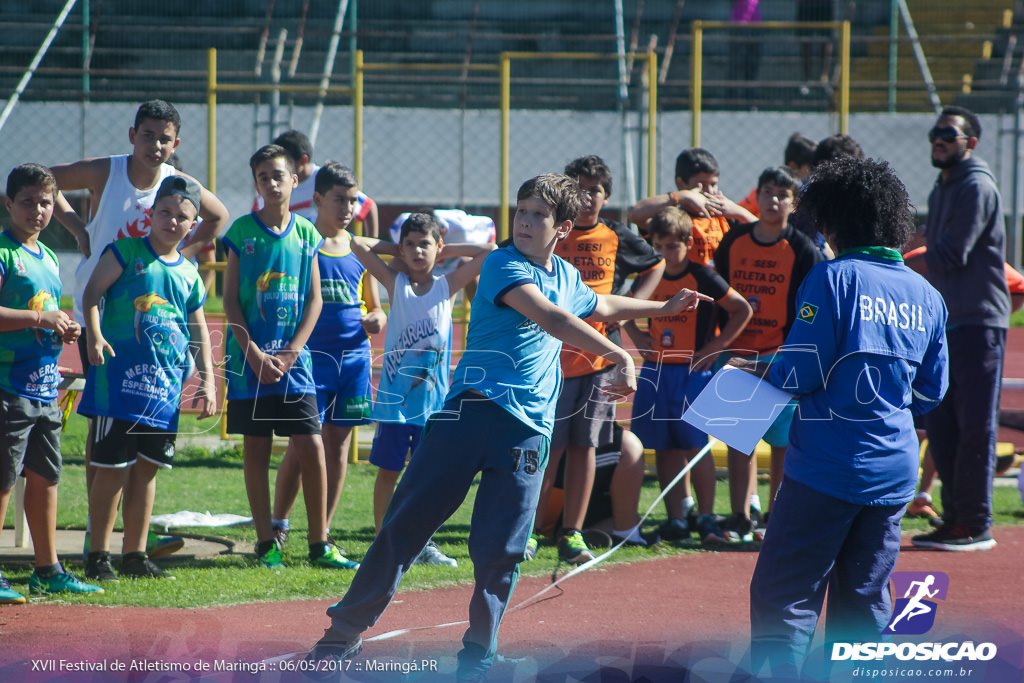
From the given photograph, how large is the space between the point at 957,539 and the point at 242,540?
402 cm

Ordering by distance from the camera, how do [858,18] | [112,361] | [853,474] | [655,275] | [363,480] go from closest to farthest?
[853,474]
[112,361]
[655,275]
[363,480]
[858,18]

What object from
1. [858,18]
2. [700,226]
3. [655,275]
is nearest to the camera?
[655,275]

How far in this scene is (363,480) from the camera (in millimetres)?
7574

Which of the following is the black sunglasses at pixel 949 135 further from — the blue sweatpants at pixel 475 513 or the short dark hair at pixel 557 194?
the blue sweatpants at pixel 475 513

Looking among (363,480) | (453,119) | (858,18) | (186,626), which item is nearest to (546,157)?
(453,119)

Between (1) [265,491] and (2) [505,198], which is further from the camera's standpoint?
(2) [505,198]

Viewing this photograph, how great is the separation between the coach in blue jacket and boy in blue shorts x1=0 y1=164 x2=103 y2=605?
3046 millimetres

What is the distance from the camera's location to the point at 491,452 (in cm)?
371

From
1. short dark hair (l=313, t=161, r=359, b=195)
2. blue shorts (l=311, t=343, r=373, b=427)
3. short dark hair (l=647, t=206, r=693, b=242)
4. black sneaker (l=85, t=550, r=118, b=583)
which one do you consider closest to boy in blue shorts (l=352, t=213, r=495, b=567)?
blue shorts (l=311, t=343, r=373, b=427)

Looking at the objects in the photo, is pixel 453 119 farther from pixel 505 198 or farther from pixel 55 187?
pixel 55 187

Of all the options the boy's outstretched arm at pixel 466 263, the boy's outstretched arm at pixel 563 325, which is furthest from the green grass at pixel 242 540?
the boy's outstretched arm at pixel 563 325

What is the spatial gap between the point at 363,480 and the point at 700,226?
9.88 ft

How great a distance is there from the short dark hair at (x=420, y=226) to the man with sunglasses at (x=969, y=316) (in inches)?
115

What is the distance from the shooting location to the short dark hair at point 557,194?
3.76 m
